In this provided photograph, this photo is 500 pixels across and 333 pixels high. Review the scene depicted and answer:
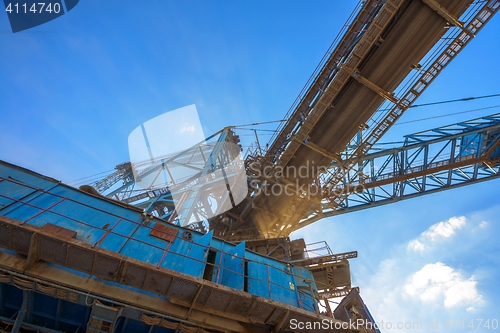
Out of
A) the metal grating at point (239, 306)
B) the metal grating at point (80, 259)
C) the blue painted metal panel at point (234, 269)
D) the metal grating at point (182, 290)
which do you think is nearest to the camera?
the metal grating at point (80, 259)

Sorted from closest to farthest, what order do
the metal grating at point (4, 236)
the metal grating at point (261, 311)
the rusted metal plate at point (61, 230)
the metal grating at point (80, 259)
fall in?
the metal grating at point (4, 236), the metal grating at point (80, 259), the metal grating at point (261, 311), the rusted metal plate at point (61, 230)

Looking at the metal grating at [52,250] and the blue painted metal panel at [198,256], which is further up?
the blue painted metal panel at [198,256]

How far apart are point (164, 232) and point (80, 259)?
8.65 feet

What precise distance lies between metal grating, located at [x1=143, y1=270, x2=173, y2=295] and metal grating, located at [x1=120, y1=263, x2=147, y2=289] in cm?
12

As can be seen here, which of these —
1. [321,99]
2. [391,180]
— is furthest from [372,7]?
[391,180]

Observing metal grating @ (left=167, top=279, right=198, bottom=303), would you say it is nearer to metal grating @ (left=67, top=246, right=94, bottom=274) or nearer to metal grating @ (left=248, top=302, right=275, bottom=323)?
metal grating @ (left=248, top=302, right=275, bottom=323)

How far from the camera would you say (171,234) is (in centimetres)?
841

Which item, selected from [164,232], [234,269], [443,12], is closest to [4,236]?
[164,232]

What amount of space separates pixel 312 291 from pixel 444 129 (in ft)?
43.2

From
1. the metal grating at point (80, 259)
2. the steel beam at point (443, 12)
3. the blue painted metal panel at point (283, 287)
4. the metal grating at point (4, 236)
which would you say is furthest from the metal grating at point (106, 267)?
the steel beam at point (443, 12)

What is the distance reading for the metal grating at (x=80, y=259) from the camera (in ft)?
19.2

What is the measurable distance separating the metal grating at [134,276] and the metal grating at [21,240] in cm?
212

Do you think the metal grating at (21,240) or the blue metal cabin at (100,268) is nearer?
the metal grating at (21,240)

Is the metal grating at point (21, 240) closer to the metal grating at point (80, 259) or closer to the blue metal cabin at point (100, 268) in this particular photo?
the blue metal cabin at point (100, 268)
